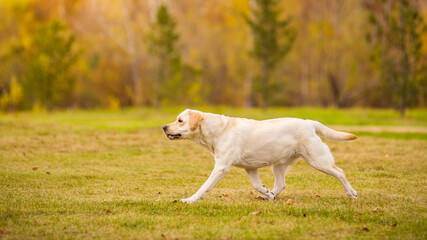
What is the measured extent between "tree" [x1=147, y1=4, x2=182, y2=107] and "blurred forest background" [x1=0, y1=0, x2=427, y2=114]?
8 centimetres

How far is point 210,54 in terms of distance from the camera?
47156 mm

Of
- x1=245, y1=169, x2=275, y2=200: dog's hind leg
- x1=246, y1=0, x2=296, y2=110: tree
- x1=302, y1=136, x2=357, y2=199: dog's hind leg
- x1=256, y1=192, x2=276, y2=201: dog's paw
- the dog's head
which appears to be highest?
x1=246, y1=0, x2=296, y2=110: tree

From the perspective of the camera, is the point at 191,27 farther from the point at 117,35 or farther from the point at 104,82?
the point at 104,82

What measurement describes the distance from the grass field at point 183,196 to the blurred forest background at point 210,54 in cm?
1880

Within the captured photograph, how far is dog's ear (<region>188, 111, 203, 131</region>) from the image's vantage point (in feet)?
22.4

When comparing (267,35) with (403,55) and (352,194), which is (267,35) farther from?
(352,194)

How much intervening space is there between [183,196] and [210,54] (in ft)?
134

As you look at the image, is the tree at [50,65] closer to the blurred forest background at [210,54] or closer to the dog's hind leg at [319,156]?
the blurred forest background at [210,54]

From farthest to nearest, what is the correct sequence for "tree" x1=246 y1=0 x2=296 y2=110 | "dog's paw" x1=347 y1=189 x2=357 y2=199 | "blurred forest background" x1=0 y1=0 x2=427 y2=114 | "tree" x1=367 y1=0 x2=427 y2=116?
"blurred forest background" x1=0 y1=0 x2=427 y2=114
"tree" x1=246 y1=0 x2=296 y2=110
"tree" x1=367 y1=0 x2=427 y2=116
"dog's paw" x1=347 y1=189 x2=357 y2=199

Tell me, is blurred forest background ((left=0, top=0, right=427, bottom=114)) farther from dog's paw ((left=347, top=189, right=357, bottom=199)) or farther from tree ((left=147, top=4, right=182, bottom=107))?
dog's paw ((left=347, top=189, right=357, bottom=199))

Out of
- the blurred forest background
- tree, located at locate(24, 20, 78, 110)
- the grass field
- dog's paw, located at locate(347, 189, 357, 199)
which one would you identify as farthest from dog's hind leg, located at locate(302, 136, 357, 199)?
tree, located at locate(24, 20, 78, 110)

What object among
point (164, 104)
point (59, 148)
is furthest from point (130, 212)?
point (164, 104)

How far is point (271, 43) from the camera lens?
30719 millimetres

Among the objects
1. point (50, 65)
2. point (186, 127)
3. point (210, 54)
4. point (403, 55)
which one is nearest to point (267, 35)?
point (403, 55)
